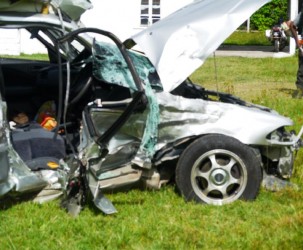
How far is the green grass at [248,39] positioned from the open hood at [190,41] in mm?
24590

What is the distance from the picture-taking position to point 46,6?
511 cm

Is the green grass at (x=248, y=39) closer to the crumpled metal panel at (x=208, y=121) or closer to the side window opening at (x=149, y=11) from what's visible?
the side window opening at (x=149, y=11)

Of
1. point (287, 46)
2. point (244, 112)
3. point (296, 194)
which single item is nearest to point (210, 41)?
point (244, 112)

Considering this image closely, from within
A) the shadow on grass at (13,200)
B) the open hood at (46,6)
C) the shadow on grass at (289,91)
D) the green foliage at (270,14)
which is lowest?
the shadow on grass at (13,200)

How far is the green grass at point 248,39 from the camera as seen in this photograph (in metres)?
29.9

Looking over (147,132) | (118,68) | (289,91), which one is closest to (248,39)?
(289,91)

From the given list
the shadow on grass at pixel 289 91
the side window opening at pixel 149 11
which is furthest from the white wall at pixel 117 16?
the shadow on grass at pixel 289 91

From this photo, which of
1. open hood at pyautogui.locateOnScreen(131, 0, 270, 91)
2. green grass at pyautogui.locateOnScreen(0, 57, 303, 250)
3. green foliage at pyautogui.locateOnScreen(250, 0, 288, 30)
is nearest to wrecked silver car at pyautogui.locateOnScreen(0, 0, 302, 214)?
open hood at pyautogui.locateOnScreen(131, 0, 270, 91)

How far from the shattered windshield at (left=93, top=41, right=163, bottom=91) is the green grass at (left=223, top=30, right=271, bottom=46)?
24.5m

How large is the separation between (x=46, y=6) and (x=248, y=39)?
2738 centimetres

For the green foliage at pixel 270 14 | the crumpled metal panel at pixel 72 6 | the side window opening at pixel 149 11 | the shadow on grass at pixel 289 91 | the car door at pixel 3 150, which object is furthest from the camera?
the green foliage at pixel 270 14

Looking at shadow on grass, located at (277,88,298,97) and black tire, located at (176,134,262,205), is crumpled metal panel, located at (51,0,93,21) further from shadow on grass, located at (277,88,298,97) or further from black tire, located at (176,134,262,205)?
shadow on grass, located at (277,88,298,97)

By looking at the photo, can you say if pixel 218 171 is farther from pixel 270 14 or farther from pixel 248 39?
pixel 270 14

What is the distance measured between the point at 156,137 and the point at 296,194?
127 cm
